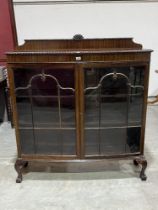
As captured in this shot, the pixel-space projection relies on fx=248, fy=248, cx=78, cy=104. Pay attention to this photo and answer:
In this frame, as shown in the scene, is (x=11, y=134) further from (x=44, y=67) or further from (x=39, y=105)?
(x=44, y=67)

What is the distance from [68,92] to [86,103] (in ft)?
0.48

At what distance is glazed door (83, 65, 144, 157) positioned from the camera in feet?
5.44

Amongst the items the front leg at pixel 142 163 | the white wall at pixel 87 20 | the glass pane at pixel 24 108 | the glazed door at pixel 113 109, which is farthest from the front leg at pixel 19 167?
the white wall at pixel 87 20

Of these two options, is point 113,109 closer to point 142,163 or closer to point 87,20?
point 142,163

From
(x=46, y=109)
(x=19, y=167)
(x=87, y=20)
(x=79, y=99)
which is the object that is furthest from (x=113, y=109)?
(x=87, y=20)

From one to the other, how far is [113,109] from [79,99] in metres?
0.26

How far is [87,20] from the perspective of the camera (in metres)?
3.56

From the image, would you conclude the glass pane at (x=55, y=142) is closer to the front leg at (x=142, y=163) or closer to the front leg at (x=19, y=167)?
the front leg at (x=19, y=167)

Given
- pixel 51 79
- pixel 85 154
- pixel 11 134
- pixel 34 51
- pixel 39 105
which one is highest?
pixel 34 51

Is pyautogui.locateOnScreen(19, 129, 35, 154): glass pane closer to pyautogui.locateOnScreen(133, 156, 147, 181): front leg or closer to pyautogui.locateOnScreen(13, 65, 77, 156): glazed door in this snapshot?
pyautogui.locateOnScreen(13, 65, 77, 156): glazed door

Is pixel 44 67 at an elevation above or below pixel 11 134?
above

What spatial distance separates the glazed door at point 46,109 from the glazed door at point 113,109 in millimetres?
116

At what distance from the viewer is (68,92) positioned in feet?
5.59

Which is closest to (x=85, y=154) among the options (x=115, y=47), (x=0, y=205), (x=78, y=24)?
(x=0, y=205)
